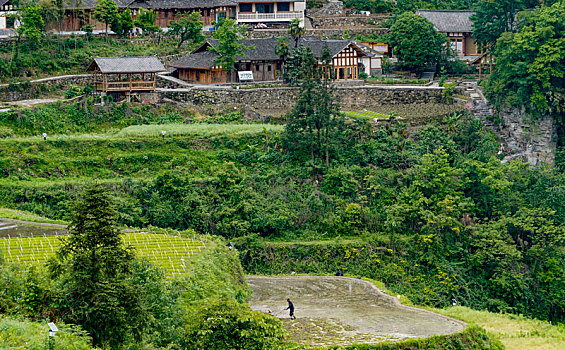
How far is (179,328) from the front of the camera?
25.0 meters

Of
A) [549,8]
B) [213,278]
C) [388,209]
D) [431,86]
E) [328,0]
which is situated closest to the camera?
[213,278]

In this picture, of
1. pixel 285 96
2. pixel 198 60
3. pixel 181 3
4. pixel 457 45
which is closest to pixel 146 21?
pixel 181 3

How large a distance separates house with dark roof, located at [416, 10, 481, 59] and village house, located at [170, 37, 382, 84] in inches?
332

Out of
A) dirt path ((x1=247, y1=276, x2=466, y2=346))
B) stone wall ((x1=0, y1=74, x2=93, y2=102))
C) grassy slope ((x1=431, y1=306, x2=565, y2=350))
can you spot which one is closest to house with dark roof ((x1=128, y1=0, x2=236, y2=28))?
stone wall ((x1=0, y1=74, x2=93, y2=102))

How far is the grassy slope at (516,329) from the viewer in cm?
3362

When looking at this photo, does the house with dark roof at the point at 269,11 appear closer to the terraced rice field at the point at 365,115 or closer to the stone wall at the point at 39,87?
the terraced rice field at the point at 365,115

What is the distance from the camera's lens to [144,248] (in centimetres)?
3375

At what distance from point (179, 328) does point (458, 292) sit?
19851 mm

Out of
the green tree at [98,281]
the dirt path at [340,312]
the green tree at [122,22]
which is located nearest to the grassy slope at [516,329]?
the dirt path at [340,312]

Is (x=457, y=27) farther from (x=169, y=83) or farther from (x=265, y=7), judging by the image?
Answer: (x=169, y=83)

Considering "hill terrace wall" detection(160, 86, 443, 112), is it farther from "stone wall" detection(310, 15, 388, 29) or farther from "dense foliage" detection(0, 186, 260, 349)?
"dense foliage" detection(0, 186, 260, 349)

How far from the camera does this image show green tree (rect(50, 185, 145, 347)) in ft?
75.1

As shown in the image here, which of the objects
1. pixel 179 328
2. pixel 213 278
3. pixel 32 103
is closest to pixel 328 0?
pixel 32 103

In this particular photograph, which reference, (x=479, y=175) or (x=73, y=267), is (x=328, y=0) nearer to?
(x=479, y=175)
